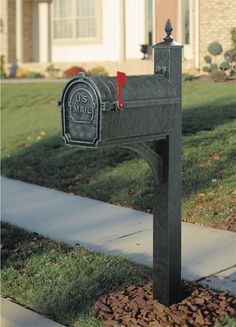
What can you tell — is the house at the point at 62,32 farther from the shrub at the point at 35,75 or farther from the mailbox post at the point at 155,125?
the mailbox post at the point at 155,125

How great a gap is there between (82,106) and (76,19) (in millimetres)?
24297

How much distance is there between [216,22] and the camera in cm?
1134

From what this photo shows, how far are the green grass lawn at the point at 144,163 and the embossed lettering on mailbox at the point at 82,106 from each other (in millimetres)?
2901

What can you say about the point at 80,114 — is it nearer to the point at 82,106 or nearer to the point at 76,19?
the point at 82,106

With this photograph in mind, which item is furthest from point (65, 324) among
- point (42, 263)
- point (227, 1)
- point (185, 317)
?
point (227, 1)

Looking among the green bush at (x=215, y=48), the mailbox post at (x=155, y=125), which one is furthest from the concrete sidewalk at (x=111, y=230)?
the green bush at (x=215, y=48)

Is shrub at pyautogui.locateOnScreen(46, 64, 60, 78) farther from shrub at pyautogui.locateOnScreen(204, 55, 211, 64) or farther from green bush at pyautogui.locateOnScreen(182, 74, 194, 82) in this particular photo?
green bush at pyautogui.locateOnScreen(182, 74, 194, 82)

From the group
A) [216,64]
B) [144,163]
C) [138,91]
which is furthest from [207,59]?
[138,91]

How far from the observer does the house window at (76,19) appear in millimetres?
25812

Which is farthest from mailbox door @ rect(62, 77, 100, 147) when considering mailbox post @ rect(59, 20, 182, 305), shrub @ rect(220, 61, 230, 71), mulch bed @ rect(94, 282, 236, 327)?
shrub @ rect(220, 61, 230, 71)

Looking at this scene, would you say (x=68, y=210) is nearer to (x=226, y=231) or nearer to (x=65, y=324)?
(x=226, y=231)

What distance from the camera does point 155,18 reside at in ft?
16.1

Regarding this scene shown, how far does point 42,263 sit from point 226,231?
1750 millimetres

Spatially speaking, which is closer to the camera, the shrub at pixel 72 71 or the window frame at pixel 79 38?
the shrub at pixel 72 71
